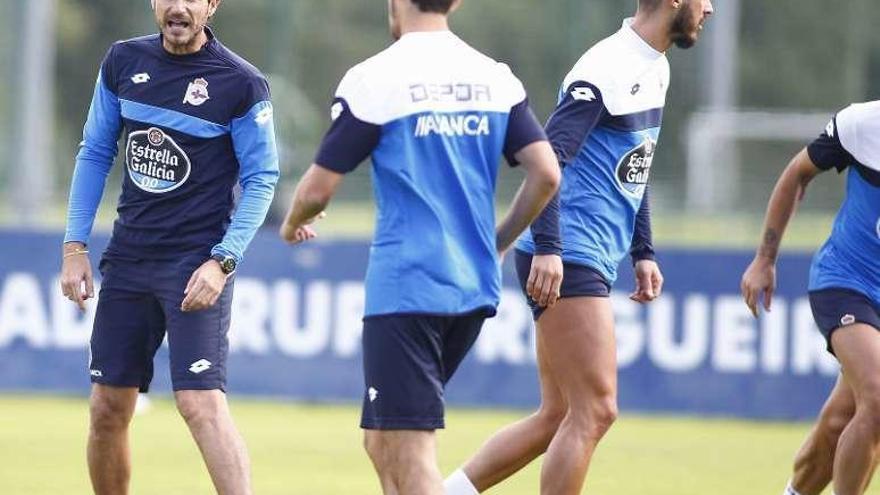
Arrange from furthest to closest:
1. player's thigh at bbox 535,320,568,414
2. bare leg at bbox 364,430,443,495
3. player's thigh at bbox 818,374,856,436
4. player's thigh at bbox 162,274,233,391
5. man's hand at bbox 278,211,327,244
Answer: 1. player's thigh at bbox 818,374,856,436
2. player's thigh at bbox 535,320,568,414
3. player's thigh at bbox 162,274,233,391
4. man's hand at bbox 278,211,327,244
5. bare leg at bbox 364,430,443,495

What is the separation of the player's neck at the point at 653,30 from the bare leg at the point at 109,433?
8.87ft

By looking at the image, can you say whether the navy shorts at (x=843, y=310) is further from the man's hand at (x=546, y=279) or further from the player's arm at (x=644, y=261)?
the man's hand at (x=546, y=279)

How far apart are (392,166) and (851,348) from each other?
2.91m

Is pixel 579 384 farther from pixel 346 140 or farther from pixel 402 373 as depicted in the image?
pixel 346 140

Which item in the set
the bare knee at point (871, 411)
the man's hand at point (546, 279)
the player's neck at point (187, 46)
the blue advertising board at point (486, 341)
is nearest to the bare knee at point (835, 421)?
the bare knee at point (871, 411)

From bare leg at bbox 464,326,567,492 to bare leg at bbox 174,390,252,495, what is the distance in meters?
1.33

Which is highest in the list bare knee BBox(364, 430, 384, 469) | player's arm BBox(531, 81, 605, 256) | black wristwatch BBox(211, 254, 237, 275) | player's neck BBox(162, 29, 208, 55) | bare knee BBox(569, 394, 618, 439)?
player's neck BBox(162, 29, 208, 55)

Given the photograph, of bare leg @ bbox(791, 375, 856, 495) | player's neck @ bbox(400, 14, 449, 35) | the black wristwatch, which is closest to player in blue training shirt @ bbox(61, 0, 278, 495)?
the black wristwatch

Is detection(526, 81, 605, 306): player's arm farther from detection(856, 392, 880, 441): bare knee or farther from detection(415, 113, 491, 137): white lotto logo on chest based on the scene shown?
detection(856, 392, 880, 441): bare knee

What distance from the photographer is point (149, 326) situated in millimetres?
8164

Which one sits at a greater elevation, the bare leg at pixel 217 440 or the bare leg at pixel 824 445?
the bare leg at pixel 217 440

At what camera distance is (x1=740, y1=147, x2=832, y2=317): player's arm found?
896 centimetres

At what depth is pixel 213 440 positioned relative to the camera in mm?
7863

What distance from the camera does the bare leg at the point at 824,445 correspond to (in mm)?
9086
